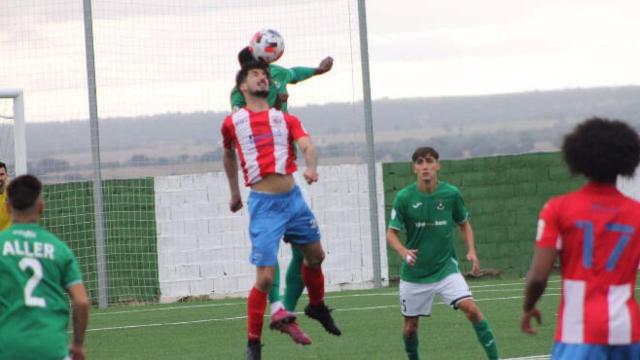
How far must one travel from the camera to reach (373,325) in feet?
50.3

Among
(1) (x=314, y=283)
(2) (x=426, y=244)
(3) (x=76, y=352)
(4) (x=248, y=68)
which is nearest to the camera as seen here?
(3) (x=76, y=352)

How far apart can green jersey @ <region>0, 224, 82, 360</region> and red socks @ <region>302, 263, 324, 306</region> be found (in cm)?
428

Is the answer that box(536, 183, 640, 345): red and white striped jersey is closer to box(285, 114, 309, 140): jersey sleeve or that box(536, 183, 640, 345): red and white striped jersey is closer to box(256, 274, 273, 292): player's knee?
box(285, 114, 309, 140): jersey sleeve

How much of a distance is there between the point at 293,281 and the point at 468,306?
1.45 meters

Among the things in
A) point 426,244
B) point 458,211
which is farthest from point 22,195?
point 458,211

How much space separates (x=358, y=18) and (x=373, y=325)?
24.0 feet

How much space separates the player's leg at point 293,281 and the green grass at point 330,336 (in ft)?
3.26

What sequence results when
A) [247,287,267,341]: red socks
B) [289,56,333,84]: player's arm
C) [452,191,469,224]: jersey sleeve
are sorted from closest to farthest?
[247,287,267,341]: red socks, [289,56,333,84]: player's arm, [452,191,469,224]: jersey sleeve

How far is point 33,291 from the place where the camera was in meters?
7.04

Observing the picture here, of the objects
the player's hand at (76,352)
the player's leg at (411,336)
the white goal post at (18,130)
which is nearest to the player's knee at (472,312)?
the player's leg at (411,336)

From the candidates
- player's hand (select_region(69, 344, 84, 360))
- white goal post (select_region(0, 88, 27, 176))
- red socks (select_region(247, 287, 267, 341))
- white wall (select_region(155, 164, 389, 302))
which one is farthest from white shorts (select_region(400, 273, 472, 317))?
white wall (select_region(155, 164, 389, 302))

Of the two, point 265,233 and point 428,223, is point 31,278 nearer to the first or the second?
point 265,233

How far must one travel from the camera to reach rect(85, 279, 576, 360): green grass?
42.7 feet

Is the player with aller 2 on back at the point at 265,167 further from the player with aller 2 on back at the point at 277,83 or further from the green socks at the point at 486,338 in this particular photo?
the green socks at the point at 486,338
